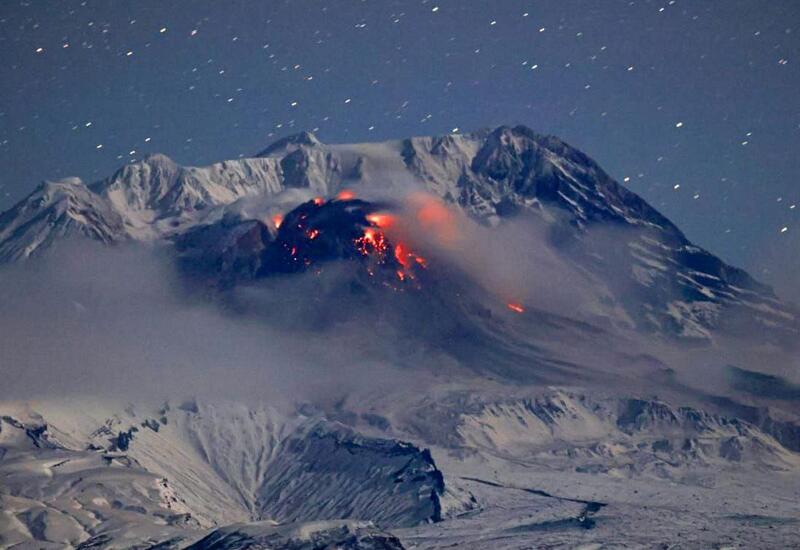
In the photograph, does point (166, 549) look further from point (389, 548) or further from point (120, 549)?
point (389, 548)

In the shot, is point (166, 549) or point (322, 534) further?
point (166, 549)

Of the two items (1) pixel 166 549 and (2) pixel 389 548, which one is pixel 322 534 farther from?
(1) pixel 166 549

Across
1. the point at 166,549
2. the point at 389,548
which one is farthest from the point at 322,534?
the point at 166,549

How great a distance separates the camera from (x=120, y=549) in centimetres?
19900

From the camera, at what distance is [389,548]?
180 meters

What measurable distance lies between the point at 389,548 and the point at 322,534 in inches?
421

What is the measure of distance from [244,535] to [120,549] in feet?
90.8

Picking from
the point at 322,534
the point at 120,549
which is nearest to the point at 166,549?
the point at 120,549

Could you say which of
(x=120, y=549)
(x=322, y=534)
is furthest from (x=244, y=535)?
(x=120, y=549)

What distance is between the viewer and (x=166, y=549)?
7667 inches

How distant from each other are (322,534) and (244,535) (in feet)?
44.3

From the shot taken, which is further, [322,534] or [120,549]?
[120,549]

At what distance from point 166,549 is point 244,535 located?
18017 mm

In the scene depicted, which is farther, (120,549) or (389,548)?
(120,549)
